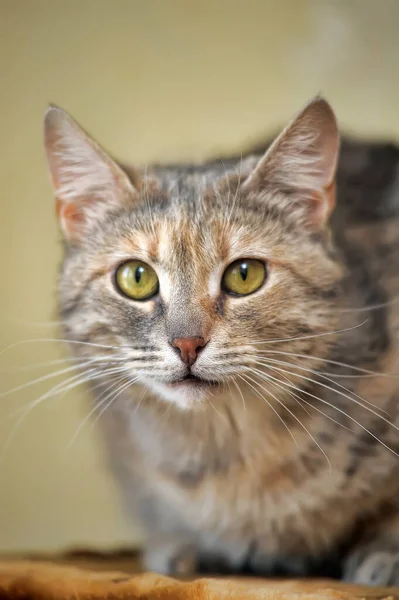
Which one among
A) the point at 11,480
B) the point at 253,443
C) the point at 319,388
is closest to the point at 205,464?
the point at 253,443

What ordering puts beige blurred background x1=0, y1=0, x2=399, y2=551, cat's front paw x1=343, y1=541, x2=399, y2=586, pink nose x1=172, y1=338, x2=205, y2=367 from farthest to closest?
beige blurred background x1=0, y1=0, x2=399, y2=551, cat's front paw x1=343, y1=541, x2=399, y2=586, pink nose x1=172, y1=338, x2=205, y2=367

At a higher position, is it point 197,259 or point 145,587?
point 197,259

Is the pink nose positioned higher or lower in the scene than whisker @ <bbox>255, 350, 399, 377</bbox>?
higher

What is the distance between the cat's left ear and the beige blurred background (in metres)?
0.16

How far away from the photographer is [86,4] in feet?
3.77

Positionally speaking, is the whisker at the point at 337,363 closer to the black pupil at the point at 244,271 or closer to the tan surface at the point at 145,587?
the black pupil at the point at 244,271

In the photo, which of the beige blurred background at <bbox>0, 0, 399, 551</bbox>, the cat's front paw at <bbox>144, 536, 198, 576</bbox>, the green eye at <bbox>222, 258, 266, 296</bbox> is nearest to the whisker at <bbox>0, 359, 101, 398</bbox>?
the beige blurred background at <bbox>0, 0, 399, 551</bbox>

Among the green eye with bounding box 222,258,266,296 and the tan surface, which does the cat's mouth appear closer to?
the green eye with bounding box 222,258,266,296

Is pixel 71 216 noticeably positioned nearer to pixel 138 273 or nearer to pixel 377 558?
pixel 138 273

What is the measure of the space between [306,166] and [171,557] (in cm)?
69

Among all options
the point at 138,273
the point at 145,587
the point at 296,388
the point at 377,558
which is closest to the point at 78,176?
the point at 138,273

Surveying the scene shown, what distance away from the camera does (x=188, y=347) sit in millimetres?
880

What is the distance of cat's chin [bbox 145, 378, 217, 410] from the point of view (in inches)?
36.4

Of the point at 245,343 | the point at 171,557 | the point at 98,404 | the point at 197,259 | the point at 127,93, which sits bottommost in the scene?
the point at 171,557
